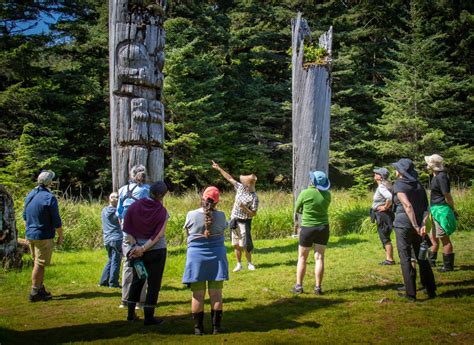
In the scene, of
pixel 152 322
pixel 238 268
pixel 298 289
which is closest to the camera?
pixel 152 322

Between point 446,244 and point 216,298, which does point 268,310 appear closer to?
point 216,298

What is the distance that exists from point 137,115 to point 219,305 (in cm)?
280

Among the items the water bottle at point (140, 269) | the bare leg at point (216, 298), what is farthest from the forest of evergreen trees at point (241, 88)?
the bare leg at point (216, 298)

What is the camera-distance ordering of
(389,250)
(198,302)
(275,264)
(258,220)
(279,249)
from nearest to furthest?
(198,302) → (389,250) → (275,264) → (279,249) → (258,220)

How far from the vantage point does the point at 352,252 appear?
30.1ft

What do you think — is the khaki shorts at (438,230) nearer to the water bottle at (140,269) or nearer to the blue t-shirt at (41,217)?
the water bottle at (140,269)

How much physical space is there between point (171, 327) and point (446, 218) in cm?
457

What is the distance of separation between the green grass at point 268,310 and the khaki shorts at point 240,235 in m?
0.49

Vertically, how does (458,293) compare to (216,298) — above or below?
below

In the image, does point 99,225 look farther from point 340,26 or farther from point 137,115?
point 340,26

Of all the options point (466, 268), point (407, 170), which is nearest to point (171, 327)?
point (407, 170)

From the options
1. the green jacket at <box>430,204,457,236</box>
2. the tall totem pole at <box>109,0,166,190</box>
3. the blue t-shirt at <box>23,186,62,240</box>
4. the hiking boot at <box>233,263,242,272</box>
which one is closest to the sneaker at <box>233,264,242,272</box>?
the hiking boot at <box>233,263,242,272</box>

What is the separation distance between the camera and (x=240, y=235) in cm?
768

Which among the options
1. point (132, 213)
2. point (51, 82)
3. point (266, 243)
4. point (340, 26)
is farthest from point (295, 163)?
point (340, 26)
